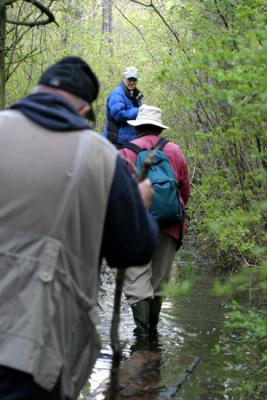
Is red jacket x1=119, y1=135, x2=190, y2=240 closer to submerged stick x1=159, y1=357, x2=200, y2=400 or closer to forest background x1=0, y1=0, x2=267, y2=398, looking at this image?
forest background x1=0, y1=0, x2=267, y2=398

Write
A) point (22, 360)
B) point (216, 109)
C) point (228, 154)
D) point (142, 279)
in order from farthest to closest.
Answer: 1. point (216, 109)
2. point (228, 154)
3. point (142, 279)
4. point (22, 360)

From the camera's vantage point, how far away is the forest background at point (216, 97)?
203 inches

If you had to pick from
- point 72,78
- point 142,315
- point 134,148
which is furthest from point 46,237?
point 142,315

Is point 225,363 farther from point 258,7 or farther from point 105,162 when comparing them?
point 105,162

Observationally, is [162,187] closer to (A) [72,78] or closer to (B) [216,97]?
(B) [216,97]

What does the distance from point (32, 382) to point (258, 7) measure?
4.98 m

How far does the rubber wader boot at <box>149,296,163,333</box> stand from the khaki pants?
7cm

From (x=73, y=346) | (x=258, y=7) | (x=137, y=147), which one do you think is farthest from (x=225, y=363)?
(x=73, y=346)

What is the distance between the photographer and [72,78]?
3146 millimetres

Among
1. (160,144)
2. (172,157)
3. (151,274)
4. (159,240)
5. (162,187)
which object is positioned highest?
(160,144)

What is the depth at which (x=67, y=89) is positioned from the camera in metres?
3.13

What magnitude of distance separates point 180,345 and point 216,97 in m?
3.02

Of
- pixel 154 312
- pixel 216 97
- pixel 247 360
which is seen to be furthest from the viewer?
pixel 154 312

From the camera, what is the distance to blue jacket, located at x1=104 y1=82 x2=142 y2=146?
9.52 meters
